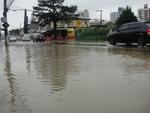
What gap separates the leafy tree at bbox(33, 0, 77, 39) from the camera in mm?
93062

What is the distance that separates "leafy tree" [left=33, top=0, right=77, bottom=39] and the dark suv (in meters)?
63.3

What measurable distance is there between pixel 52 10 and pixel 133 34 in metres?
66.9

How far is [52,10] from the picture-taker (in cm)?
9375

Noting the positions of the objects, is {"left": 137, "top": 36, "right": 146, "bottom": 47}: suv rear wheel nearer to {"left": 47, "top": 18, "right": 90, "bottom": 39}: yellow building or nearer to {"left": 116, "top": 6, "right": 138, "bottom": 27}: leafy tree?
{"left": 116, "top": 6, "right": 138, "bottom": 27}: leafy tree

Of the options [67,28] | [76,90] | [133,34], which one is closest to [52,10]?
[67,28]

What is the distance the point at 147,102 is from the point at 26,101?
7.07ft

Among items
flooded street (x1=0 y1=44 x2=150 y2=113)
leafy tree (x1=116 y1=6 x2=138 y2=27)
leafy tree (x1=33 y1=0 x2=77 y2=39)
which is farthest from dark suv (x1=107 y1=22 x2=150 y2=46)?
leafy tree (x1=33 y1=0 x2=77 y2=39)

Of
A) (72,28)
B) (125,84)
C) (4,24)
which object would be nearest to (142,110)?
(125,84)

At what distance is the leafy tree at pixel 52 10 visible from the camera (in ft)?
305

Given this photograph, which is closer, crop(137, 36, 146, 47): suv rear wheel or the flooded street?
the flooded street

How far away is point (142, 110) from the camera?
7070 millimetres

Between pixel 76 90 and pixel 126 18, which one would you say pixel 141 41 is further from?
pixel 126 18

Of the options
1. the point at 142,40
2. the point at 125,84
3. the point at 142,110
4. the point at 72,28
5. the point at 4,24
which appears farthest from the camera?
the point at 72,28

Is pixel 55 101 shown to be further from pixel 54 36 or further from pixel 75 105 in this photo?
pixel 54 36
